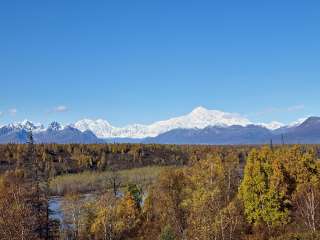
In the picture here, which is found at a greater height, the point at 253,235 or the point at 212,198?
the point at 212,198

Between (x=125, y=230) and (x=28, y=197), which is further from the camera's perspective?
(x=125, y=230)

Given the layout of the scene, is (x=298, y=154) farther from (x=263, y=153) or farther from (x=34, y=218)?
(x=34, y=218)

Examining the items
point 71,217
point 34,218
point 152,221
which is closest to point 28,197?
point 34,218

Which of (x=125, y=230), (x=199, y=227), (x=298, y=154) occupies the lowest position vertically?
(x=125, y=230)

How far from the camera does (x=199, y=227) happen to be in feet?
195

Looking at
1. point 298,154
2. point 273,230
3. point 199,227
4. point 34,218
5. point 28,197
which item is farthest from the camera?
point 298,154

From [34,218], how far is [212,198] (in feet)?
78.6

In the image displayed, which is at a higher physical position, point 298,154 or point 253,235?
point 298,154

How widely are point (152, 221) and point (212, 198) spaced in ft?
101

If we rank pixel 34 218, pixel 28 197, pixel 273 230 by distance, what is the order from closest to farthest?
pixel 34 218
pixel 28 197
pixel 273 230

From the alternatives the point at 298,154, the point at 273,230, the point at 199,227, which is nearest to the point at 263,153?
the point at 298,154

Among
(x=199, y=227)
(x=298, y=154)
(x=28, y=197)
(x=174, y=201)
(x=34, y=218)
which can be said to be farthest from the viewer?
(x=298, y=154)

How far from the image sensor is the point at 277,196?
8112cm

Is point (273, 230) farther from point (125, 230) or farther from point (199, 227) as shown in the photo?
point (125, 230)
